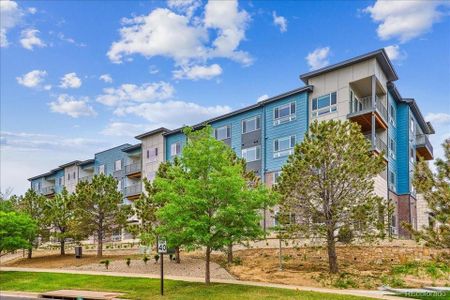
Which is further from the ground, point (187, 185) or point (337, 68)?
point (337, 68)

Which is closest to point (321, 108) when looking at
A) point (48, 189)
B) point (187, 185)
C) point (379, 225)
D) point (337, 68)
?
point (337, 68)

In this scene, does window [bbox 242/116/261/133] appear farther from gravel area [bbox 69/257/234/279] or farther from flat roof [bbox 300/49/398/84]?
gravel area [bbox 69/257/234/279]

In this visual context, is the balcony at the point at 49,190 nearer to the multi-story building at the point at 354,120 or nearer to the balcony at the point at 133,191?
the balcony at the point at 133,191

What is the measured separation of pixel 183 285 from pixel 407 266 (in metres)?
11.5

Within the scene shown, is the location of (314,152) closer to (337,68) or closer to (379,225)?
(379,225)

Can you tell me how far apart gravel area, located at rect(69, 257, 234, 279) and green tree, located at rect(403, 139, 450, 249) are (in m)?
11.9

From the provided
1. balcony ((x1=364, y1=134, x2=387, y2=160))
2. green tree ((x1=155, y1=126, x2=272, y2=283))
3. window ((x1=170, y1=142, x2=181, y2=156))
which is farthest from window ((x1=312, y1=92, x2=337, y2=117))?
window ((x1=170, y1=142, x2=181, y2=156))

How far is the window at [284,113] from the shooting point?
37.2 metres

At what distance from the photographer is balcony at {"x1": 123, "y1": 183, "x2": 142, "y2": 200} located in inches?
2173

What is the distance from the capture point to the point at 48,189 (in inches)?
2995

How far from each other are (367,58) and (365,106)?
190 inches

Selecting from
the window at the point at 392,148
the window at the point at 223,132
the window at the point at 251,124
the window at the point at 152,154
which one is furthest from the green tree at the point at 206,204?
the window at the point at 152,154

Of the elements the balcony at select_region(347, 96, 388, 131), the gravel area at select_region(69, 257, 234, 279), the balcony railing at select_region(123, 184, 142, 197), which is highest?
the balcony at select_region(347, 96, 388, 131)

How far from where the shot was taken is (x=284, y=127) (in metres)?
37.8
